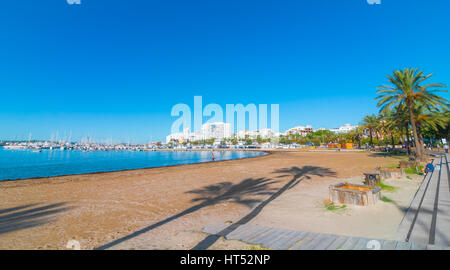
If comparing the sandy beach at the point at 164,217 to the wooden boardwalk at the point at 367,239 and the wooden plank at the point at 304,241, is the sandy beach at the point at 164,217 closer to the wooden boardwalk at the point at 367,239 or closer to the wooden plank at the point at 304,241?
the wooden boardwalk at the point at 367,239

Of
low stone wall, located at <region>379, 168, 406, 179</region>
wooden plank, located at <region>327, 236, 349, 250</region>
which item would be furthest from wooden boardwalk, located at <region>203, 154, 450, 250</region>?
low stone wall, located at <region>379, 168, 406, 179</region>

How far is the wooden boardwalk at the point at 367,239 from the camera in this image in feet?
12.6

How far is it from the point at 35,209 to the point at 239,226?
320 inches

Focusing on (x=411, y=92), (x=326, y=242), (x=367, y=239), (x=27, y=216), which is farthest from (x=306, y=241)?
(x=411, y=92)

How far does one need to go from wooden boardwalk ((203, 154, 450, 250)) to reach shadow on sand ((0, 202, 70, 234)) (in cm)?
545

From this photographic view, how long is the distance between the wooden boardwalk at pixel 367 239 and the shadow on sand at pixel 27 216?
17.9 ft

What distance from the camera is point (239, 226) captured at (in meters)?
5.52

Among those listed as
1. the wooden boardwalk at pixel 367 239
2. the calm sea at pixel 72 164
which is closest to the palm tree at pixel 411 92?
the wooden boardwalk at pixel 367 239

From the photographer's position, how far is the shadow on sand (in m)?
6.27

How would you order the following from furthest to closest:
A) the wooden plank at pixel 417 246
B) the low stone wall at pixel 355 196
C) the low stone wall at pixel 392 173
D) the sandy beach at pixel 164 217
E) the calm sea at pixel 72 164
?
the calm sea at pixel 72 164
the low stone wall at pixel 392 173
the low stone wall at pixel 355 196
the sandy beach at pixel 164 217
the wooden plank at pixel 417 246

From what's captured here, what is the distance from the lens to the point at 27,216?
7324 millimetres

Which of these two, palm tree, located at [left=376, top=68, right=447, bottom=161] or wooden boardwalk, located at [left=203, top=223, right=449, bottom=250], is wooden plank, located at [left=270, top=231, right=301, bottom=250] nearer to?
wooden boardwalk, located at [left=203, top=223, right=449, bottom=250]
